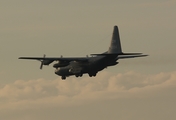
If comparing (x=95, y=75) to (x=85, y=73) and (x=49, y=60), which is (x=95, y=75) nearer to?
(x=85, y=73)

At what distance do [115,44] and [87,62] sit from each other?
6617mm

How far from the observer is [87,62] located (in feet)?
276

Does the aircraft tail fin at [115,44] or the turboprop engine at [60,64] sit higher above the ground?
the aircraft tail fin at [115,44]

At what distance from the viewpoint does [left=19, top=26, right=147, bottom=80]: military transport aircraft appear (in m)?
82.6

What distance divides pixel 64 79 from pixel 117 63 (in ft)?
35.3

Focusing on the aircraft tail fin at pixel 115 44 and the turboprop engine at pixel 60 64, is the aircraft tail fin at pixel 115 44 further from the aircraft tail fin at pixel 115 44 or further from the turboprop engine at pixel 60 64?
the turboprop engine at pixel 60 64

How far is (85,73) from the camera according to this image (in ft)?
A: 283

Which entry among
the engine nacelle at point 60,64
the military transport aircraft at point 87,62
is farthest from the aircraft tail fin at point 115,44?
the engine nacelle at point 60,64

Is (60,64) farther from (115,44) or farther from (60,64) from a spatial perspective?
(115,44)

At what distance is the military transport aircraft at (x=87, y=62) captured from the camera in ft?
271

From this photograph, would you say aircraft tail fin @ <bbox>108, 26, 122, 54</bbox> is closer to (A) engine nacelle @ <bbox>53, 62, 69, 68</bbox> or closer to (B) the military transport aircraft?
(B) the military transport aircraft

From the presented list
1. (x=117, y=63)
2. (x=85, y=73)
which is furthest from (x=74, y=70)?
(x=117, y=63)

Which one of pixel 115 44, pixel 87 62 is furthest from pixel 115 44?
pixel 87 62

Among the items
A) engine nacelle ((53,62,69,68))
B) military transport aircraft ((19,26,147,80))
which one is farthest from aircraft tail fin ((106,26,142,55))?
engine nacelle ((53,62,69,68))
